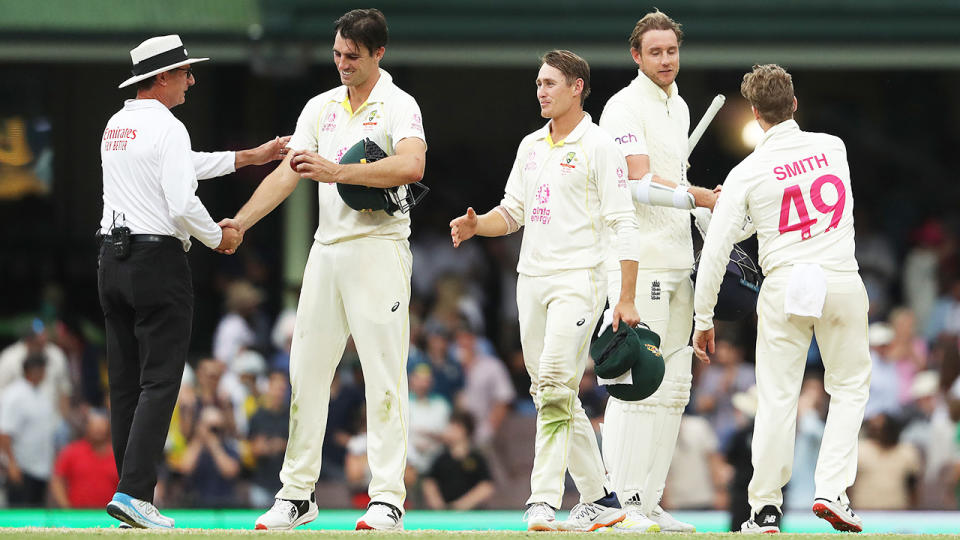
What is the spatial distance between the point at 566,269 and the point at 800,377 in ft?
3.98

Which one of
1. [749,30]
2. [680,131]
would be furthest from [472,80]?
[680,131]

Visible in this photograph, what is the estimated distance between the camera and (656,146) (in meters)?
7.98

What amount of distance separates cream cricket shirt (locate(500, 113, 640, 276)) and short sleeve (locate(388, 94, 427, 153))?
0.63 meters

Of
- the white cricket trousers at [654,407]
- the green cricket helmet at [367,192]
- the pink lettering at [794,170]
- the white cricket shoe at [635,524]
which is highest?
the pink lettering at [794,170]

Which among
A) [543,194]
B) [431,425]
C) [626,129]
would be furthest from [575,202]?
[431,425]

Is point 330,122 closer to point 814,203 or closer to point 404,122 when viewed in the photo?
point 404,122

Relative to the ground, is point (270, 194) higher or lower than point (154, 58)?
lower

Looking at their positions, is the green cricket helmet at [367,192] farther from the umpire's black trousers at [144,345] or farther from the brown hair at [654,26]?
the brown hair at [654,26]

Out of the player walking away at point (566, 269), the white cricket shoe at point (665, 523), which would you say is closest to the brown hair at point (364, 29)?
the player walking away at point (566, 269)

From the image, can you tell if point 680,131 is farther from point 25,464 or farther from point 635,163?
point 25,464

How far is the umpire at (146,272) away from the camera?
721 centimetres

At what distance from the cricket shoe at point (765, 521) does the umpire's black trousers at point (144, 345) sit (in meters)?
2.73

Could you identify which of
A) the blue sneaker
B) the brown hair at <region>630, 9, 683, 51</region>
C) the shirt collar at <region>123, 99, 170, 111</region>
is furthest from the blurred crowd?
the shirt collar at <region>123, 99, 170, 111</region>

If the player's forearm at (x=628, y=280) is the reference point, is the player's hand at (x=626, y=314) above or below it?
below
